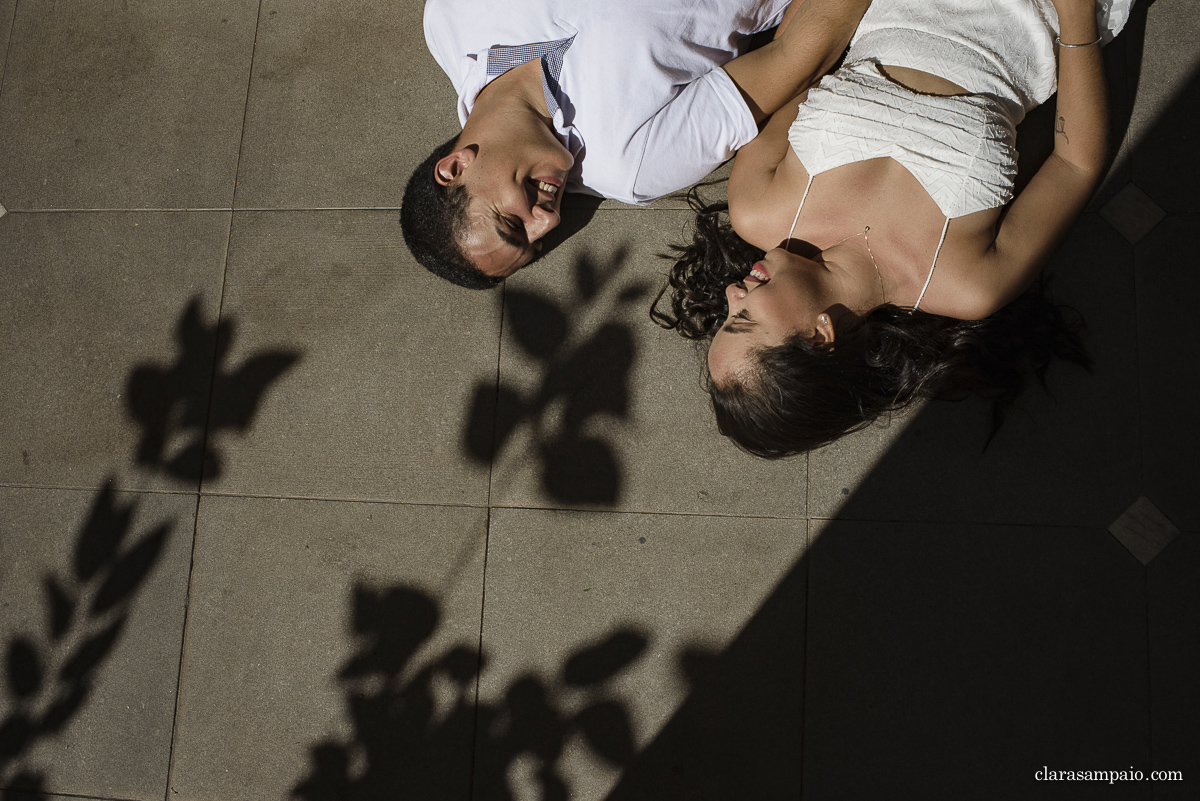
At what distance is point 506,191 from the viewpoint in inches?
92.0

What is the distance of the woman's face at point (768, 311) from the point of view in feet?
7.16

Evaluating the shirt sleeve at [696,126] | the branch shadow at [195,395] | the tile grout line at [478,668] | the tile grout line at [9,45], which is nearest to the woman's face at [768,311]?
the shirt sleeve at [696,126]

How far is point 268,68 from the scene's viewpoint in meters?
3.15

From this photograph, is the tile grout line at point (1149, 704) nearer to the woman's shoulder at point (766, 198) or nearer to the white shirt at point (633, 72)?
the woman's shoulder at point (766, 198)

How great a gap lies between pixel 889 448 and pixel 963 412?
13.7 inches

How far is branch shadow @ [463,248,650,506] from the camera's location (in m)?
2.84

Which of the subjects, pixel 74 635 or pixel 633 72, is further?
Result: pixel 74 635

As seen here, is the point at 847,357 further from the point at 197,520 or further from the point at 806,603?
the point at 197,520

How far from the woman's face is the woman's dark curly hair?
0.05m

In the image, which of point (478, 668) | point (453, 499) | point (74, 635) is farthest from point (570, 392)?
point (74, 635)

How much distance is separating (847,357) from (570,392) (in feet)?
3.95

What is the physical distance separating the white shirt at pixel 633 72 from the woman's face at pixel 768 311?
1.94ft

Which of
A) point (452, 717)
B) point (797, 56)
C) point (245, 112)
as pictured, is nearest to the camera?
point (797, 56)

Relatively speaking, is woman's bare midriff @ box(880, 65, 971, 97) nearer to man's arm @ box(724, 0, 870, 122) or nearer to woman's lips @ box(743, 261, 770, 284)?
man's arm @ box(724, 0, 870, 122)
